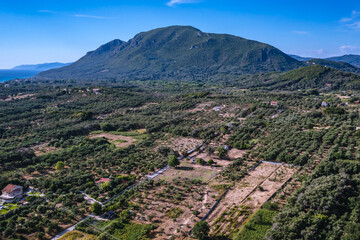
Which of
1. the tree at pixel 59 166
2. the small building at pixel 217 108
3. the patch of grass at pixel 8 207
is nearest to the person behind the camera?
the patch of grass at pixel 8 207

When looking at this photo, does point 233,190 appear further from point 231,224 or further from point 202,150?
point 202,150

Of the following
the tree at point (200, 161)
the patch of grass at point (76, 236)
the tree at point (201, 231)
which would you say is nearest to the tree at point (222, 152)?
the tree at point (200, 161)

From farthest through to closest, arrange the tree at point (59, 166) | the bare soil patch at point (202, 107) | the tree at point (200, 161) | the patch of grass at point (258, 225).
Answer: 1. the bare soil patch at point (202, 107)
2. the tree at point (200, 161)
3. the tree at point (59, 166)
4. the patch of grass at point (258, 225)

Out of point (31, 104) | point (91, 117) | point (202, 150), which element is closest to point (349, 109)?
point (202, 150)

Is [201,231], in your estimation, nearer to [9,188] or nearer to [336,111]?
[9,188]

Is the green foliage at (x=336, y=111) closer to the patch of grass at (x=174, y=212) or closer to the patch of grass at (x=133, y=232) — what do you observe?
the patch of grass at (x=174, y=212)

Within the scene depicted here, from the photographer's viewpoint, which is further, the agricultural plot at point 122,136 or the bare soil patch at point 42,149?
the agricultural plot at point 122,136
